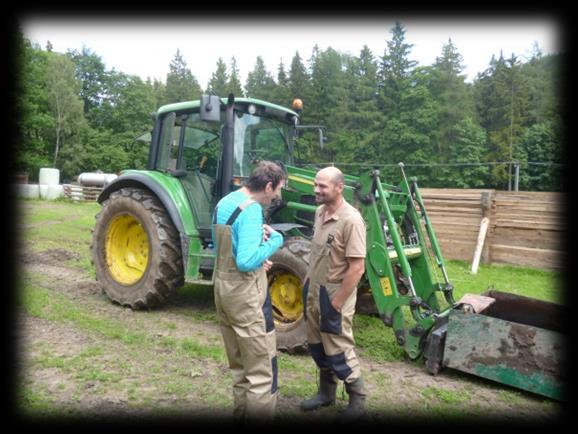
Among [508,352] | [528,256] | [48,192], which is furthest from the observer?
[48,192]

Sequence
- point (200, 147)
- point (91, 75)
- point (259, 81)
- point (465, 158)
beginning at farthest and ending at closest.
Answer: point (259, 81), point (91, 75), point (465, 158), point (200, 147)

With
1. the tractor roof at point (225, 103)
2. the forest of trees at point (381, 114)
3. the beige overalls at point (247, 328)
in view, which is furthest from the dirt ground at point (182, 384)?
the forest of trees at point (381, 114)

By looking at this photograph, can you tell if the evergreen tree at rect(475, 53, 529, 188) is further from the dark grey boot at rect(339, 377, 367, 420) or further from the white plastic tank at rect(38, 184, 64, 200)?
the dark grey boot at rect(339, 377, 367, 420)

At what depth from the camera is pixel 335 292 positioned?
125 inches

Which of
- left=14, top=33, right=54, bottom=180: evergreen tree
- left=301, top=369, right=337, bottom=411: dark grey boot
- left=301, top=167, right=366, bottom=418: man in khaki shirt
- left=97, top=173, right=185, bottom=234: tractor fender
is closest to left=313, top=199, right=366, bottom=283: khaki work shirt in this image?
left=301, top=167, right=366, bottom=418: man in khaki shirt

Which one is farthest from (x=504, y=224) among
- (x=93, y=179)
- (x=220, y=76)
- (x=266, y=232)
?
(x=220, y=76)

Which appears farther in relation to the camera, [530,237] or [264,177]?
[530,237]

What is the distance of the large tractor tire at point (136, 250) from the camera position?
5195 mm

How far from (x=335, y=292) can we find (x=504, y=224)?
7714 millimetres

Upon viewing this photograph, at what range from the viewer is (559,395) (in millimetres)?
3398

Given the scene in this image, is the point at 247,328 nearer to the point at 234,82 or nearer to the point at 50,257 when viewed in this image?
the point at 50,257

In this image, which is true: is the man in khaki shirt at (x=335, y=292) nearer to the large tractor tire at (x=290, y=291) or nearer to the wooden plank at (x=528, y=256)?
the large tractor tire at (x=290, y=291)

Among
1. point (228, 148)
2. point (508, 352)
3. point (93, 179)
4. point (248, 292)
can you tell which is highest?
point (228, 148)

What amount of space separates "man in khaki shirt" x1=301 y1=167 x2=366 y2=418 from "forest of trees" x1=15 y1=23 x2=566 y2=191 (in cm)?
2753
